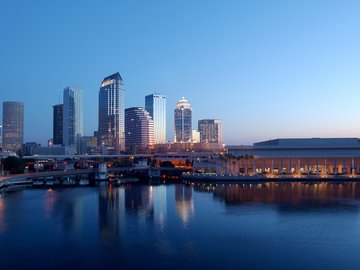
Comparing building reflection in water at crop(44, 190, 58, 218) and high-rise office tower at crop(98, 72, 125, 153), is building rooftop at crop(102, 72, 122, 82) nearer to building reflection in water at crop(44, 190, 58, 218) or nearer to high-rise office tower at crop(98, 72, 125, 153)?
high-rise office tower at crop(98, 72, 125, 153)

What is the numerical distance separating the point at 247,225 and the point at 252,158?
29714mm

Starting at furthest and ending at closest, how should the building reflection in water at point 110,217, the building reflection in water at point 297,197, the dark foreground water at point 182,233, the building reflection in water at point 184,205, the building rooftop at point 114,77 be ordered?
the building rooftop at point 114,77
the building reflection in water at point 297,197
the building reflection in water at point 184,205
the building reflection in water at point 110,217
the dark foreground water at point 182,233

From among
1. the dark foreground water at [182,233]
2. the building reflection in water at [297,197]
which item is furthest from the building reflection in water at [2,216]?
the building reflection in water at [297,197]

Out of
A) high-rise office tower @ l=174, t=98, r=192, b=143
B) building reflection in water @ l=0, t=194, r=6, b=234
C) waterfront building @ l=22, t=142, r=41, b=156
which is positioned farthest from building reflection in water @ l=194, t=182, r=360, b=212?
high-rise office tower @ l=174, t=98, r=192, b=143

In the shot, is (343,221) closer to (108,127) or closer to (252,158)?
(252,158)

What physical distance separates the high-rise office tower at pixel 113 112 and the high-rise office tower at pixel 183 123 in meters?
17.5

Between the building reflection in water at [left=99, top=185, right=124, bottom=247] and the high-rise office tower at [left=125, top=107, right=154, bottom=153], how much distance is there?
90437 mm

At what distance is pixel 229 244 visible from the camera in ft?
51.3

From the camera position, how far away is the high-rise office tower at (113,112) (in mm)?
129250

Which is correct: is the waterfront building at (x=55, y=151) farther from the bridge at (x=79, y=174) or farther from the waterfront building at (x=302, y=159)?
the waterfront building at (x=302, y=159)

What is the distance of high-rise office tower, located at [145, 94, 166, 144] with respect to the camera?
13962 cm

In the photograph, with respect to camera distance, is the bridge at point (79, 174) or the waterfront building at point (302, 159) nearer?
the bridge at point (79, 174)

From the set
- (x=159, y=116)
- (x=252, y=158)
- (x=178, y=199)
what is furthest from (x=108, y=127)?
(x=178, y=199)

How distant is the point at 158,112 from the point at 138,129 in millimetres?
19703
